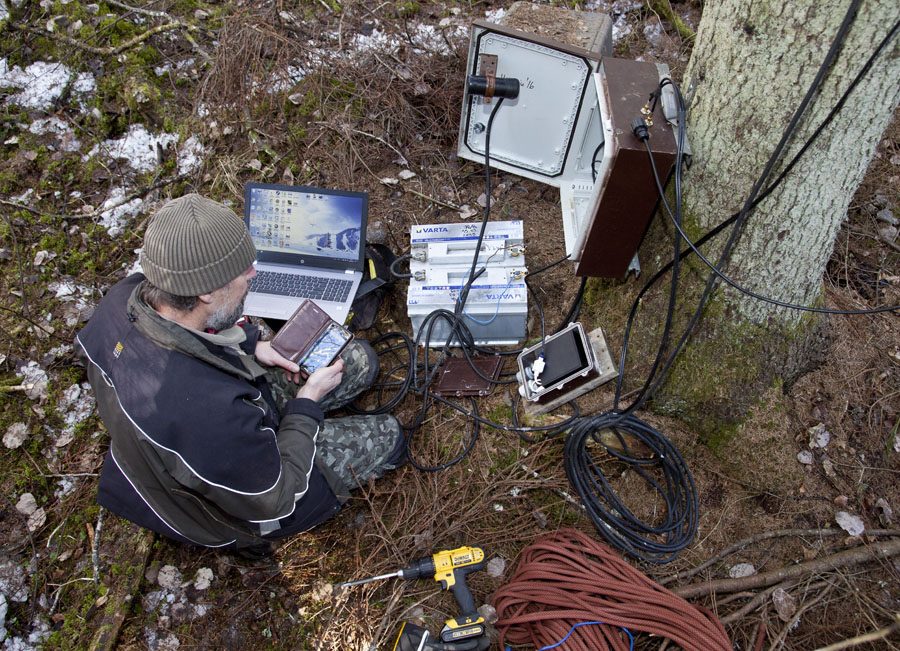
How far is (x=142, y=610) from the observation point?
277 centimetres

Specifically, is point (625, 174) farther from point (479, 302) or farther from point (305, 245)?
point (305, 245)

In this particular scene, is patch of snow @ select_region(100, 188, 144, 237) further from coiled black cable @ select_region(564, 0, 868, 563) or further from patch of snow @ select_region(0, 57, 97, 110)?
coiled black cable @ select_region(564, 0, 868, 563)

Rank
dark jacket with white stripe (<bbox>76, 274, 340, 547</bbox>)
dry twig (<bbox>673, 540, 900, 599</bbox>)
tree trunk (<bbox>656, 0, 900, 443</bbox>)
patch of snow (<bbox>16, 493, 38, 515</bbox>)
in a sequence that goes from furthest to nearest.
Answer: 1. patch of snow (<bbox>16, 493, 38, 515</bbox>)
2. dry twig (<bbox>673, 540, 900, 599</bbox>)
3. dark jacket with white stripe (<bbox>76, 274, 340, 547</bbox>)
4. tree trunk (<bbox>656, 0, 900, 443</bbox>)

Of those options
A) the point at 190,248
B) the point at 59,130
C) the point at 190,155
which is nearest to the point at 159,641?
the point at 190,248

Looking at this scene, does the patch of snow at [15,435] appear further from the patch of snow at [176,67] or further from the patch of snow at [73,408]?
the patch of snow at [176,67]

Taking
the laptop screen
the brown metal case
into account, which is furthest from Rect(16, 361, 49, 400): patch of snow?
the brown metal case

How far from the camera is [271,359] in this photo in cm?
287

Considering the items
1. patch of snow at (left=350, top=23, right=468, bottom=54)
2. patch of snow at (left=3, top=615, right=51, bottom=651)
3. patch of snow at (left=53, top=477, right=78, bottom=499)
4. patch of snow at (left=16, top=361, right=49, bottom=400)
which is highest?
patch of snow at (left=350, top=23, right=468, bottom=54)

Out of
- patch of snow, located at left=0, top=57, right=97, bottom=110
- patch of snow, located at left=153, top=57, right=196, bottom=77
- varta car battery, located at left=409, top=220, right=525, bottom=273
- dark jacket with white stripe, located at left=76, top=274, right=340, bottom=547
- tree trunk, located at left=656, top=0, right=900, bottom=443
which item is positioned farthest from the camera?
patch of snow, located at left=153, top=57, right=196, bottom=77

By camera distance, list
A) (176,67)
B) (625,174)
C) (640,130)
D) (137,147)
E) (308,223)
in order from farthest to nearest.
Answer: (176,67), (137,147), (308,223), (625,174), (640,130)

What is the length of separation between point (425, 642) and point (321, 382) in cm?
133

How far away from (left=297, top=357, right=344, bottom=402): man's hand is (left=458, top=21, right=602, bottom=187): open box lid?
2100 mm

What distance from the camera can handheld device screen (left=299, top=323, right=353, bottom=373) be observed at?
2.91 meters

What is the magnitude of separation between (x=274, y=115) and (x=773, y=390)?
14.7 feet
